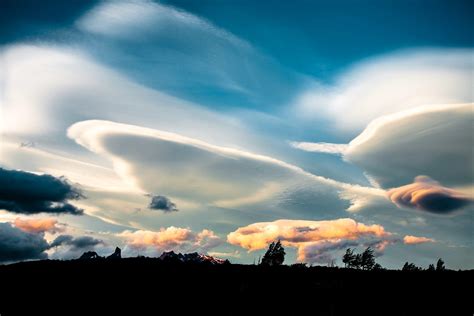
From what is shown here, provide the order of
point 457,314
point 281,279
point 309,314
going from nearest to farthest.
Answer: point 457,314 < point 309,314 < point 281,279

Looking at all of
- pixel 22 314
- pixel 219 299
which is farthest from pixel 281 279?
pixel 22 314

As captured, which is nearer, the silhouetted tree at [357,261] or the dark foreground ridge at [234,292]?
the dark foreground ridge at [234,292]

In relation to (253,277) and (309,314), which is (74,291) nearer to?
(253,277)

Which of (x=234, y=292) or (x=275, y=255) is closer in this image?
(x=234, y=292)

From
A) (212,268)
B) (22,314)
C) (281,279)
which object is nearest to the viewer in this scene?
(22,314)

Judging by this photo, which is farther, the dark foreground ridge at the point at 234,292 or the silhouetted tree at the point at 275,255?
the silhouetted tree at the point at 275,255

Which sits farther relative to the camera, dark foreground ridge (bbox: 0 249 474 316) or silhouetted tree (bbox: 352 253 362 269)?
silhouetted tree (bbox: 352 253 362 269)

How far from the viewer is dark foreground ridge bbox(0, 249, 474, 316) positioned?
137 ft

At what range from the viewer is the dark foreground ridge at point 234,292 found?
41.7 metres

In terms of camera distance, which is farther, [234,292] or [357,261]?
[357,261]

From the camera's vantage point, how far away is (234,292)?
153 ft

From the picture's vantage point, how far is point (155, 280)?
173 feet

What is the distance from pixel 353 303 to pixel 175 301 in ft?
62.6

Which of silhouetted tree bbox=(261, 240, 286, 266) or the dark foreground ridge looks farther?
silhouetted tree bbox=(261, 240, 286, 266)
